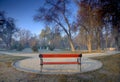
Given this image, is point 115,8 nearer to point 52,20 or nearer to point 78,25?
point 78,25

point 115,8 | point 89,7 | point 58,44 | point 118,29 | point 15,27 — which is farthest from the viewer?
point 58,44

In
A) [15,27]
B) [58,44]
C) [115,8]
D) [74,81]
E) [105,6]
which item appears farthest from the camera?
[58,44]

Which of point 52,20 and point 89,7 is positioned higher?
point 89,7

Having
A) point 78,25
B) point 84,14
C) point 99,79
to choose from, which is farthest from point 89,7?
point 99,79

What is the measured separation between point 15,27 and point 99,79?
35596mm

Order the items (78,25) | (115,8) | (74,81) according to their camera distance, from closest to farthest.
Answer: (74,81), (115,8), (78,25)

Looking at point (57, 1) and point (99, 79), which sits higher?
point (57, 1)

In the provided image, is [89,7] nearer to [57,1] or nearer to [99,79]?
[57,1]

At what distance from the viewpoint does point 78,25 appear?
22.6 meters

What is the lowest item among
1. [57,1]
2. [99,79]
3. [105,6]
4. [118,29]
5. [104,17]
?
[99,79]

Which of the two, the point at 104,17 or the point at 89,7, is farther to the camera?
the point at 89,7

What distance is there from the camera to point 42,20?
2320 cm

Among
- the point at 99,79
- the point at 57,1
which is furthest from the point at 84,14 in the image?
the point at 99,79

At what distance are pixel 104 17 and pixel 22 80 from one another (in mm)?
13214
